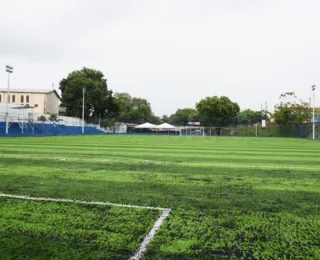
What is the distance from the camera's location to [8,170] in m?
6.04

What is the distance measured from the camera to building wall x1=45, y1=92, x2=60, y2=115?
206ft

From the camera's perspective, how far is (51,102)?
64812 millimetres

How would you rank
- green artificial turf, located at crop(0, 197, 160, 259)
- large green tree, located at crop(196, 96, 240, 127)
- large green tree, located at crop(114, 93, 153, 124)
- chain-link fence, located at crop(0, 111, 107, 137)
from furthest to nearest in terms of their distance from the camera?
large green tree, located at crop(114, 93, 153, 124), large green tree, located at crop(196, 96, 240, 127), chain-link fence, located at crop(0, 111, 107, 137), green artificial turf, located at crop(0, 197, 160, 259)

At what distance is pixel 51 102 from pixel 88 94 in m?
15.7

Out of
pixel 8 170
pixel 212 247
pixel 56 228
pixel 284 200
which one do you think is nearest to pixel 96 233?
pixel 56 228

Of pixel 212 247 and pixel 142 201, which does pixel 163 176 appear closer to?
pixel 142 201

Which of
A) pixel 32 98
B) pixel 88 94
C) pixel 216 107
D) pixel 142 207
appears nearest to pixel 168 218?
pixel 142 207

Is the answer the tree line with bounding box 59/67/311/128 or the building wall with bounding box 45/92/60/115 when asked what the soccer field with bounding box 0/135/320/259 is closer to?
the tree line with bounding box 59/67/311/128

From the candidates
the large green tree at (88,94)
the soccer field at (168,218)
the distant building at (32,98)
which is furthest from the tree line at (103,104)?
the soccer field at (168,218)

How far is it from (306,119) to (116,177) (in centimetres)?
4114

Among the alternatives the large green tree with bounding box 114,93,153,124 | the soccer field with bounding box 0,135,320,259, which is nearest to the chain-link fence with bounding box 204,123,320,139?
the large green tree with bounding box 114,93,153,124

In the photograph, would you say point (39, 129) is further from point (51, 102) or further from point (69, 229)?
point (69, 229)

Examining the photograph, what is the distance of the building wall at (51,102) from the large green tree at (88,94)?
892 cm

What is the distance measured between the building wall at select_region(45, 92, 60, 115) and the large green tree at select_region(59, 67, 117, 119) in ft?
29.3
